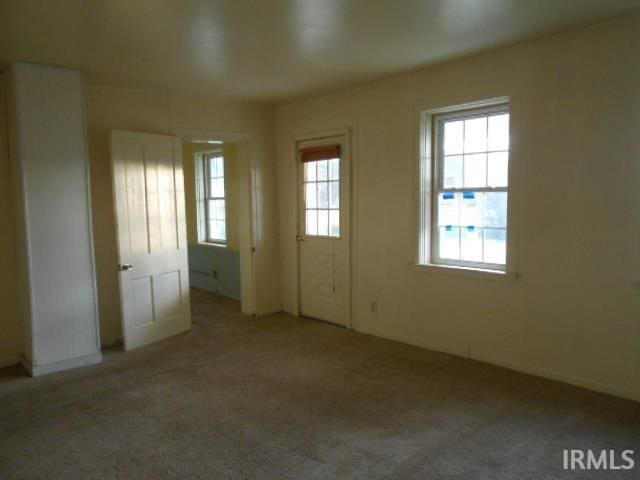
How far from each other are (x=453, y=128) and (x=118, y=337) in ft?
12.4

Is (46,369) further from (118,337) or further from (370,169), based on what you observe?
(370,169)

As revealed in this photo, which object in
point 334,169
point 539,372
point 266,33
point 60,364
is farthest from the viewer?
point 334,169

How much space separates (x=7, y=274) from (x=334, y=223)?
3131mm

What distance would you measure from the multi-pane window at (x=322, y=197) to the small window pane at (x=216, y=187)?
6.18 ft

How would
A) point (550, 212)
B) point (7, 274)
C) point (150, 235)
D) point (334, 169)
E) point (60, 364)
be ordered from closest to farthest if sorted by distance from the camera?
point (550, 212) < point (60, 364) < point (7, 274) < point (150, 235) < point (334, 169)

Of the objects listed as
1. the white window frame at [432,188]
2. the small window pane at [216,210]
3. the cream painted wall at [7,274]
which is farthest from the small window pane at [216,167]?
the white window frame at [432,188]

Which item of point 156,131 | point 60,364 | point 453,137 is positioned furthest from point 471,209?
point 60,364

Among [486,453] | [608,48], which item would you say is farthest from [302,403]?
[608,48]

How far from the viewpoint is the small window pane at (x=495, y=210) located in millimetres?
3867

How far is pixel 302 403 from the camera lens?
3.33 m

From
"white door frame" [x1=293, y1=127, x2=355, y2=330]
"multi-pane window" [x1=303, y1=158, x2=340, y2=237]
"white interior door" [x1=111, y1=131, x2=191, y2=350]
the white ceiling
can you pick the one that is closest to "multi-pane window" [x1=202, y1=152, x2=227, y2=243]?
"white door frame" [x1=293, y1=127, x2=355, y2=330]

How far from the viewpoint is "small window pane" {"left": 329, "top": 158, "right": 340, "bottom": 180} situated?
5.14m

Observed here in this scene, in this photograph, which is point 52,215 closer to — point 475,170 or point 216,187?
point 216,187

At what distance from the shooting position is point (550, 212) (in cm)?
352
